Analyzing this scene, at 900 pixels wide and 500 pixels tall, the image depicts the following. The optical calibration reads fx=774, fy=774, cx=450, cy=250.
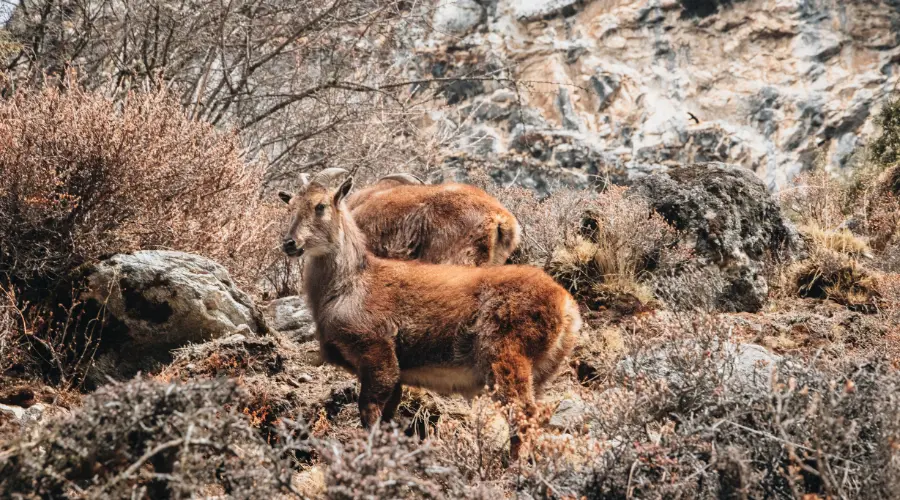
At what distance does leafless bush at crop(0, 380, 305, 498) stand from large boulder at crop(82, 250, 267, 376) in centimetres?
299

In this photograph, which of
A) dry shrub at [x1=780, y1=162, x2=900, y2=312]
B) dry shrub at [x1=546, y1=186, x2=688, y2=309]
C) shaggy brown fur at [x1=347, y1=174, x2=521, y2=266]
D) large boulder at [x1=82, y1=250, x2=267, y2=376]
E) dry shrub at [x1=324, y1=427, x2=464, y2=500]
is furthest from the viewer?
dry shrub at [x1=780, y1=162, x2=900, y2=312]

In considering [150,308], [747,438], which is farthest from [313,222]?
[747,438]

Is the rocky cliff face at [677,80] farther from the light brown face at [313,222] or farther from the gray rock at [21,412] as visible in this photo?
the gray rock at [21,412]

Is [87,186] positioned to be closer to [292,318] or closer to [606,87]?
[292,318]

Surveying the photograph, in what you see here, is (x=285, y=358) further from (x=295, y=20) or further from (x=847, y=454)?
(x=295, y=20)

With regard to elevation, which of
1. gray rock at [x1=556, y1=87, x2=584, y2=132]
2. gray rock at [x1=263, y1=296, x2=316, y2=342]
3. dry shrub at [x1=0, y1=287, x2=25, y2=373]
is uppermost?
dry shrub at [x1=0, y1=287, x2=25, y2=373]

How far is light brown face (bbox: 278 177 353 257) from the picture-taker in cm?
578

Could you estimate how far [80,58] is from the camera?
11.5 metres

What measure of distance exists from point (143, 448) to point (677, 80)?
103ft

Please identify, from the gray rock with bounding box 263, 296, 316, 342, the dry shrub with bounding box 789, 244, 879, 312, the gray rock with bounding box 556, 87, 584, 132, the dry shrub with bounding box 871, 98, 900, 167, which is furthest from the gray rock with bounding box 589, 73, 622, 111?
the gray rock with bounding box 263, 296, 316, 342

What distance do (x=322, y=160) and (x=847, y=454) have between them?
982 centimetres

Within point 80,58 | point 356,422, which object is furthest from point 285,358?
point 80,58

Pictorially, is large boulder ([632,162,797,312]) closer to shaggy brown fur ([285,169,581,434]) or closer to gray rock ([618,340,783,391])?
gray rock ([618,340,783,391])

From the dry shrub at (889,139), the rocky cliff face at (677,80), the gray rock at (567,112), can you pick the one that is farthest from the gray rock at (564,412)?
the gray rock at (567,112)
